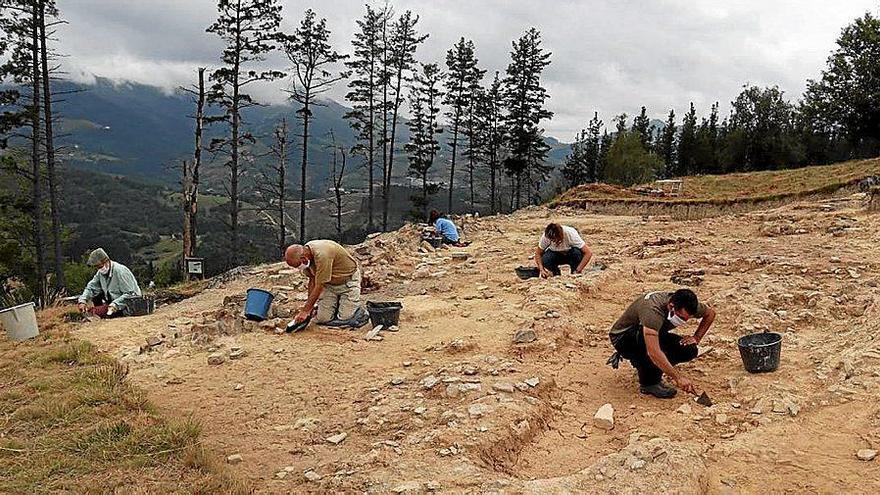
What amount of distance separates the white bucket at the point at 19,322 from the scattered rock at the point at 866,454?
797 centimetres

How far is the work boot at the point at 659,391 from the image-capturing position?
15.0 ft

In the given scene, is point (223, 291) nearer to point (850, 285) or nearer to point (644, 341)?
point (644, 341)

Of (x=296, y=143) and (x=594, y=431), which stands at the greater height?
(x=296, y=143)

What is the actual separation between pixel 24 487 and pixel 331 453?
70.1 inches

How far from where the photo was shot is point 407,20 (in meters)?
26.1

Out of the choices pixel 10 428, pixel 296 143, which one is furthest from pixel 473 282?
pixel 296 143

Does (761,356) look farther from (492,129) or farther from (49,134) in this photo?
(492,129)

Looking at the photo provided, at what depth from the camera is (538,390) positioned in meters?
4.71

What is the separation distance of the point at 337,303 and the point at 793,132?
44.9 m

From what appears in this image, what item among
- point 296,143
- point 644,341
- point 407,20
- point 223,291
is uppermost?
point 407,20

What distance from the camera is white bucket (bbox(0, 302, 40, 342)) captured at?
22.4ft

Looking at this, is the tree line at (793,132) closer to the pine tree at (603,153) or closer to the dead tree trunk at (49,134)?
the pine tree at (603,153)

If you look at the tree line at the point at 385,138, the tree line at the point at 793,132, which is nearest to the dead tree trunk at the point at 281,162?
the tree line at the point at 385,138

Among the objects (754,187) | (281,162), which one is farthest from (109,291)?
(754,187)
